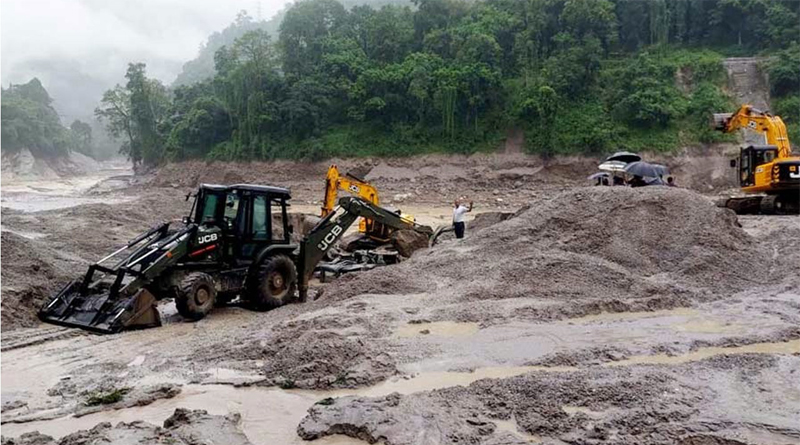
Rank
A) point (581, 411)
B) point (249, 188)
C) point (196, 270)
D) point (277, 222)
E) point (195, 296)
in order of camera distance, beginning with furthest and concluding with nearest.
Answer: point (277, 222), point (249, 188), point (196, 270), point (195, 296), point (581, 411)

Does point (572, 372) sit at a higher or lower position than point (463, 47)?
lower

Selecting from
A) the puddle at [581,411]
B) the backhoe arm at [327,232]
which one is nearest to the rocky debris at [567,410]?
the puddle at [581,411]

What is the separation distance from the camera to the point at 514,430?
15.7 feet

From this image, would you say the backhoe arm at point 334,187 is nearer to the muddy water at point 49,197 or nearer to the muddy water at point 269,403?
the muddy water at point 269,403

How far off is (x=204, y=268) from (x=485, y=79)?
32.3 meters

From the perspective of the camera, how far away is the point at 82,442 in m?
4.55

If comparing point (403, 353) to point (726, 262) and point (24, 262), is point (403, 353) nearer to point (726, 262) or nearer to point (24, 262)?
point (726, 262)

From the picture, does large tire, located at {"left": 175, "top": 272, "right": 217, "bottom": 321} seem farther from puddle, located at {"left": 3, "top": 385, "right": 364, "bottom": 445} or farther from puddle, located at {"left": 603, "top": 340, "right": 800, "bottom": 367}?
puddle, located at {"left": 603, "top": 340, "right": 800, "bottom": 367}

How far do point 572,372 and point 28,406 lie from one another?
17.1 ft

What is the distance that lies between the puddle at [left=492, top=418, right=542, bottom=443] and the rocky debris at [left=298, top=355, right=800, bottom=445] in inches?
1.0

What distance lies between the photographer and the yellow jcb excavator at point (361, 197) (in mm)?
13656

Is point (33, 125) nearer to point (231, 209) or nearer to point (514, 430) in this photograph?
point (231, 209)

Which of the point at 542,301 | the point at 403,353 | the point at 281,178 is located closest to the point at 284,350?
the point at 403,353

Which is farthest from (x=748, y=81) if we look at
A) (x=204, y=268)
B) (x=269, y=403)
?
(x=269, y=403)
